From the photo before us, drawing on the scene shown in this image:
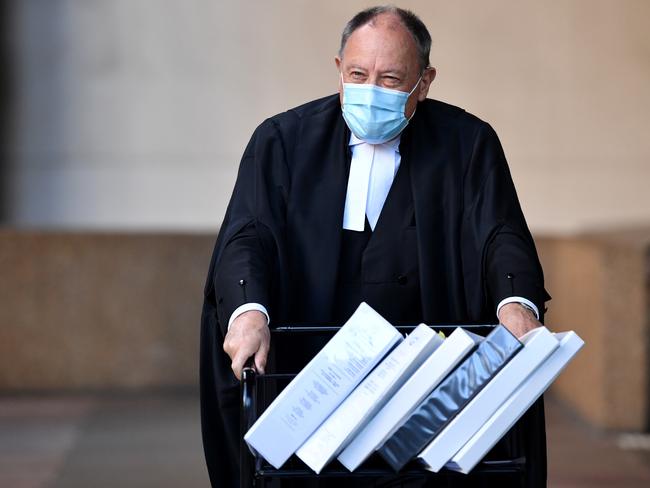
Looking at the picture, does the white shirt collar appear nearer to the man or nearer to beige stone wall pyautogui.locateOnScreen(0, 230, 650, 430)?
the man

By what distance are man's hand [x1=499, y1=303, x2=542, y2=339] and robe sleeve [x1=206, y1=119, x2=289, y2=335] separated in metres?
0.59

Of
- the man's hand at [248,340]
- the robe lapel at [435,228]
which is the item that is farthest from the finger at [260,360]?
the robe lapel at [435,228]

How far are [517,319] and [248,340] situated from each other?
649 millimetres

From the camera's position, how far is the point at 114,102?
394 inches

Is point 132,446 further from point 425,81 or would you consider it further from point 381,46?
point 381,46

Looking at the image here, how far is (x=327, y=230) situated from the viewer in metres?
3.53

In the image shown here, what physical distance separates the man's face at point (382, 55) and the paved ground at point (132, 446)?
350 centimetres

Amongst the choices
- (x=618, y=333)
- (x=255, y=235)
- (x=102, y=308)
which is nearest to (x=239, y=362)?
(x=255, y=235)

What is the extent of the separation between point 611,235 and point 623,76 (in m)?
2.48

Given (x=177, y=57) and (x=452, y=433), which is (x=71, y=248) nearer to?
(x=177, y=57)

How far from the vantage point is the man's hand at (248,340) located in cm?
298

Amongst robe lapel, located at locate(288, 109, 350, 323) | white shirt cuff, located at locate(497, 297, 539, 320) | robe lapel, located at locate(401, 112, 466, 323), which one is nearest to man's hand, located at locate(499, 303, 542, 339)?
white shirt cuff, located at locate(497, 297, 539, 320)

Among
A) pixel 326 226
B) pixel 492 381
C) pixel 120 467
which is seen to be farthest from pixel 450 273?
pixel 120 467

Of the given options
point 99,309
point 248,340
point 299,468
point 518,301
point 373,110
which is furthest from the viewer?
point 99,309
